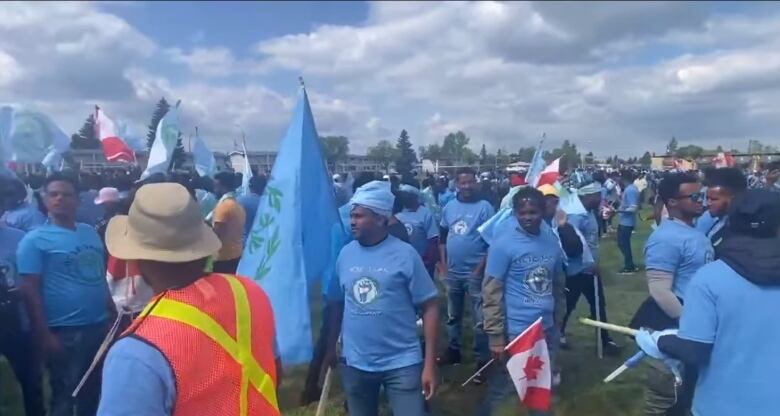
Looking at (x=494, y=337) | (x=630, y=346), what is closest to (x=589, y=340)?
(x=630, y=346)

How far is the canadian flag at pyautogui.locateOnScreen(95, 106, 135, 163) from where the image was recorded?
10.7 m

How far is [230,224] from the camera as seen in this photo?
232 inches

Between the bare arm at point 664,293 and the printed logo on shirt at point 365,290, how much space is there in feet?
4.89

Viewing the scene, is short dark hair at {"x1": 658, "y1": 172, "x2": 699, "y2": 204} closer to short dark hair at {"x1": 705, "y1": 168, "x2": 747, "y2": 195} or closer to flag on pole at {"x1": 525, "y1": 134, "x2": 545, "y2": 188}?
short dark hair at {"x1": 705, "y1": 168, "x2": 747, "y2": 195}

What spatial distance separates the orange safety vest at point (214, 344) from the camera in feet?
5.52

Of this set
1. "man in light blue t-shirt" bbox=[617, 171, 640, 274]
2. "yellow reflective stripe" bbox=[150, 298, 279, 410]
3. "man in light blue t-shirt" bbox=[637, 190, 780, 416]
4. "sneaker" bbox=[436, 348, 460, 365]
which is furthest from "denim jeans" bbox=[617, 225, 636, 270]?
"yellow reflective stripe" bbox=[150, 298, 279, 410]

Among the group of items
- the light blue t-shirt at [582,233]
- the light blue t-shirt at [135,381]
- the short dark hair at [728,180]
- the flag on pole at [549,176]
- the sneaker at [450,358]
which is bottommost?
the sneaker at [450,358]

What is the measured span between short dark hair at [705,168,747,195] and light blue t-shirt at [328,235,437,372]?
8.24 feet

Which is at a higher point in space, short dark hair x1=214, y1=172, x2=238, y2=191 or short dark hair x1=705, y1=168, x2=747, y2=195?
short dark hair x1=705, y1=168, x2=747, y2=195

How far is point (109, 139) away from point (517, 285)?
8442mm

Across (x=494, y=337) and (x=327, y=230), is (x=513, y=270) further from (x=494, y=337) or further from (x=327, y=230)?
(x=327, y=230)

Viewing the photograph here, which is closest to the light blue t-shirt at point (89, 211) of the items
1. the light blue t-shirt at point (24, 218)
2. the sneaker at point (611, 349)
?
the light blue t-shirt at point (24, 218)

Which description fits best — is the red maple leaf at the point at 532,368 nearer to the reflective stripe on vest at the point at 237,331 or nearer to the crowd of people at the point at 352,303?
the crowd of people at the point at 352,303

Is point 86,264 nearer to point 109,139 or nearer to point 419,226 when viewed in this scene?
point 419,226
